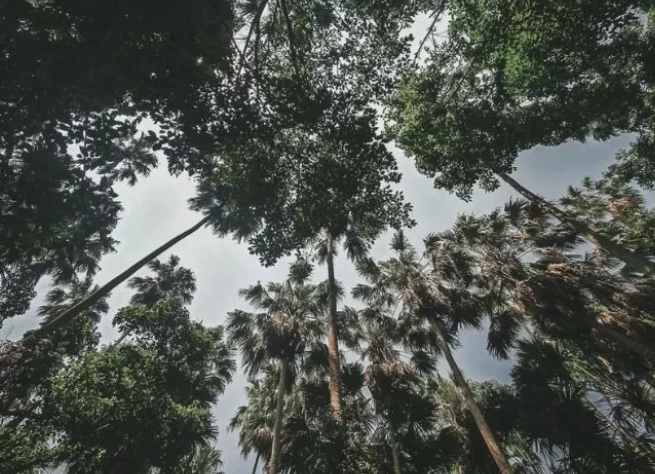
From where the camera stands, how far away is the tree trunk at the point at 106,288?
7084mm

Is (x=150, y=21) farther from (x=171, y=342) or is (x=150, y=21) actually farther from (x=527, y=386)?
(x=171, y=342)

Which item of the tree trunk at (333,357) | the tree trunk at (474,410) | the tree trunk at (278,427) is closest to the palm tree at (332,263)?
the tree trunk at (333,357)

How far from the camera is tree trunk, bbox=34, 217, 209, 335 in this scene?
708cm

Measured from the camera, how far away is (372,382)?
38.1 ft

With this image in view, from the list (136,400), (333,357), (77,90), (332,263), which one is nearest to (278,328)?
(333,357)

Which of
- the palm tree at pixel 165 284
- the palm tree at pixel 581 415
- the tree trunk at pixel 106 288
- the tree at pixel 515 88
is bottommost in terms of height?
the palm tree at pixel 581 415

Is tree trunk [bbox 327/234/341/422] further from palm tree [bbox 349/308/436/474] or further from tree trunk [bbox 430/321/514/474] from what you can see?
tree trunk [bbox 430/321/514/474]

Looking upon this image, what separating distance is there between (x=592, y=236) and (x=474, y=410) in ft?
22.8

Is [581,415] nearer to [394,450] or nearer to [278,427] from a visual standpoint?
[394,450]

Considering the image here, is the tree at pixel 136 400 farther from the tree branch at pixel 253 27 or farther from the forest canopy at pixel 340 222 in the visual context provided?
the tree branch at pixel 253 27

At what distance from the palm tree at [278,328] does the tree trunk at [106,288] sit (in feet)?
15.6

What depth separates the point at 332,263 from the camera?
16125 millimetres

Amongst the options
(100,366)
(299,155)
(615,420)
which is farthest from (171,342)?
(615,420)

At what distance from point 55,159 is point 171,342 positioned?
15.0 meters
